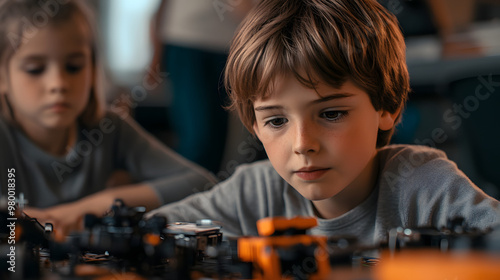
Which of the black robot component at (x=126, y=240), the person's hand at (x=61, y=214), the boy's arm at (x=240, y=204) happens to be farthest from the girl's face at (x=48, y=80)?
the black robot component at (x=126, y=240)

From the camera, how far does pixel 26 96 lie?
1.30m

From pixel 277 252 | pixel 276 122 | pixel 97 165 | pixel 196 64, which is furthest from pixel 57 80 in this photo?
pixel 277 252

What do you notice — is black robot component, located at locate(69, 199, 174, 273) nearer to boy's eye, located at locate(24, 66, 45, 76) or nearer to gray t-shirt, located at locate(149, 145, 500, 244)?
gray t-shirt, located at locate(149, 145, 500, 244)

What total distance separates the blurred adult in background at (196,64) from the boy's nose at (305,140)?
0.63 m

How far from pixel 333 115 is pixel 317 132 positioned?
0.14ft

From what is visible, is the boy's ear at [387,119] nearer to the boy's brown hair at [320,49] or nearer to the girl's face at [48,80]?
the boy's brown hair at [320,49]

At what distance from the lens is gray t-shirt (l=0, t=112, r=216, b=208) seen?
4.37 ft

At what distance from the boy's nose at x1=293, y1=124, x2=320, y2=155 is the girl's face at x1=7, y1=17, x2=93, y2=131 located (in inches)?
33.6

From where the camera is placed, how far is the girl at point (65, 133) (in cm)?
131

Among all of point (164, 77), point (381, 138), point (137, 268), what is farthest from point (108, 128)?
point (137, 268)

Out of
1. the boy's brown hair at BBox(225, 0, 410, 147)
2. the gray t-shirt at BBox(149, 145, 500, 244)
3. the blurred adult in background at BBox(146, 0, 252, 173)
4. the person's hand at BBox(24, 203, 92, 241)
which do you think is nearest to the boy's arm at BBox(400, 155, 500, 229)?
the gray t-shirt at BBox(149, 145, 500, 244)

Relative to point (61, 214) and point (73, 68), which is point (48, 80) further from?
point (61, 214)

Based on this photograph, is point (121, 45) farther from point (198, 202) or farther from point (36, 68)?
point (198, 202)

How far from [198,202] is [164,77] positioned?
1.67ft
